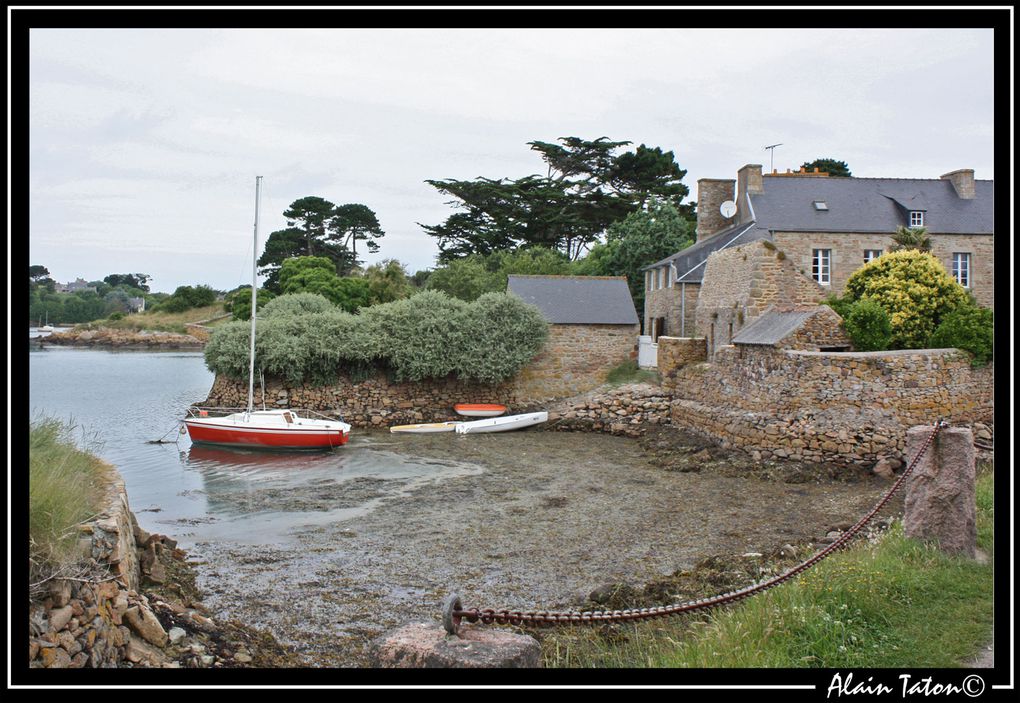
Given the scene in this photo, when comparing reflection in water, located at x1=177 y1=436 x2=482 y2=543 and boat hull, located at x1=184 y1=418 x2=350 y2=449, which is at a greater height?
boat hull, located at x1=184 y1=418 x2=350 y2=449

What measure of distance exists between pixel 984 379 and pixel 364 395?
1908 cm

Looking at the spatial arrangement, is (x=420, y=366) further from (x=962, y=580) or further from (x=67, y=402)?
(x=962, y=580)

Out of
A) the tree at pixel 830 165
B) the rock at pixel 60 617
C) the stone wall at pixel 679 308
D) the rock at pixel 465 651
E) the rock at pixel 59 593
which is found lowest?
the rock at pixel 465 651

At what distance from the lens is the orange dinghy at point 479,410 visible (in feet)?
86.1

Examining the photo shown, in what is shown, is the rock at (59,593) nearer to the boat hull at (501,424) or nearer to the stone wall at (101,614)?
the stone wall at (101,614)

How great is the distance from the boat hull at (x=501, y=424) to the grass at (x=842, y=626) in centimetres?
1688

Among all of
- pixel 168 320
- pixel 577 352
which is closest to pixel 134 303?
pixel 168 320

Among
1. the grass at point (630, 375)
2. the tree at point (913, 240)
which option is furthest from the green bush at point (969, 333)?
the grass at point (630, 375)

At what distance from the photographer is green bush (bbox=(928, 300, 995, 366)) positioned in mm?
17938

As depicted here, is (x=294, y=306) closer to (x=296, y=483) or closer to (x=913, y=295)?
(x=296, y=483)

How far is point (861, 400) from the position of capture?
57.9 feet

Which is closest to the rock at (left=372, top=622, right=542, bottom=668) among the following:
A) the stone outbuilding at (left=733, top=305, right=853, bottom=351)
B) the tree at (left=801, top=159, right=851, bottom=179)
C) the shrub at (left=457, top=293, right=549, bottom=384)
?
the stone outbuilding at (left=733, top=305, right=853, bottom=351)

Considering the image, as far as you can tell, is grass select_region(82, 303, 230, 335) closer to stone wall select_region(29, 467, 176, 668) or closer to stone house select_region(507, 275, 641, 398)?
Result: stone house select_region(507, 275, 641, 398)

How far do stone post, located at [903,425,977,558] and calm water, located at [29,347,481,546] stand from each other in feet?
26.3
